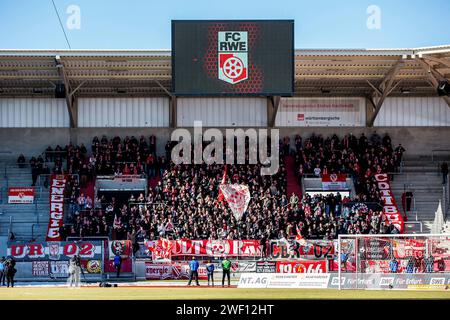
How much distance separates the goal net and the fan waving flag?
10286 mm

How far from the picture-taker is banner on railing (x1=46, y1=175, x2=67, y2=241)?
45.7 m

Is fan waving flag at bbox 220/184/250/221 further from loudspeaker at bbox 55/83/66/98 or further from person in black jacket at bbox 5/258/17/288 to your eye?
person in black jacket at bbox 5/258/17/288

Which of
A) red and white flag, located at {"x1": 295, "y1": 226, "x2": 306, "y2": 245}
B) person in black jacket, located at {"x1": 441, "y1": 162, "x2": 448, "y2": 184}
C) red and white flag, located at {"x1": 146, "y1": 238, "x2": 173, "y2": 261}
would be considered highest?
person in black jacket, located at {"x1": 441, "y1": 162, "x2": 448, "y2": 184}

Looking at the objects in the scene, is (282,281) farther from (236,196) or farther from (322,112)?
(322,112)

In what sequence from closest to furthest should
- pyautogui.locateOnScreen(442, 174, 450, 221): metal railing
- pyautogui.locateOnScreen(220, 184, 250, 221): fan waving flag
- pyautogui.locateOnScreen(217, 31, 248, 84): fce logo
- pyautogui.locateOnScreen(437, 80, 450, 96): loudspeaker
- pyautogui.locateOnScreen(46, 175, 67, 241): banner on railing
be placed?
pyautogui.locateOnScreen(217, 31, 248, 84): fce logo < pyautogui.locateOnScreen(220, 184, 250, 221): fan waving flag < pyautogui.locateOnScreen(46, 175, 67, 241): banner on railing < pyautogui.locateOnScreen(437, 80, 450, 96): loudspeaker < pyautogui.locateOnScreen(442, 174, 450, 221): metal railing

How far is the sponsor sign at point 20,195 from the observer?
159 feet

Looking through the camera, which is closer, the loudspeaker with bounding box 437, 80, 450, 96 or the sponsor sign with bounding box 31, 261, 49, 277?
the sponsor sign with bounding box 31, 261, 49, 277

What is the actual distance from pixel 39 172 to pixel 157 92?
29.0ft

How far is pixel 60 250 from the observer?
133 feet

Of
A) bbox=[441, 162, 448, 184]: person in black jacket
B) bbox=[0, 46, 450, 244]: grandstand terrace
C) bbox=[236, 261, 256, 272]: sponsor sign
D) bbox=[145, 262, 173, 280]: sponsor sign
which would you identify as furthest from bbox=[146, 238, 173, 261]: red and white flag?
bbox=[441, 162, 448, 184]: person in black jacket

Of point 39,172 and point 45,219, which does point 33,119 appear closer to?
point 39,172
